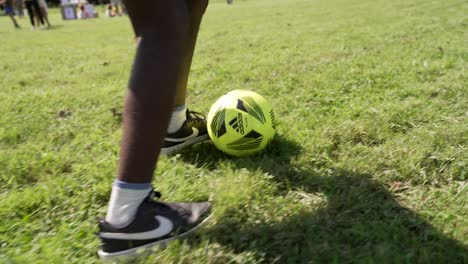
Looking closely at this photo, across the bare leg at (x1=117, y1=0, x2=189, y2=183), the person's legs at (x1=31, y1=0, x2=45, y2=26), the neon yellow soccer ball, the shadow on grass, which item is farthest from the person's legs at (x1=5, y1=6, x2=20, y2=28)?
the shadow on grass

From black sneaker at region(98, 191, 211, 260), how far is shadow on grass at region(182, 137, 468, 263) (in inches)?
5.2

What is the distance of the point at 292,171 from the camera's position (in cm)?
216

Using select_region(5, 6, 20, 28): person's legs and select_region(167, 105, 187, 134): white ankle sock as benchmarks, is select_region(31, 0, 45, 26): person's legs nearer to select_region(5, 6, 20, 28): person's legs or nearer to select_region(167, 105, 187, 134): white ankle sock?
select_region(5, 6, 20, 28): person's legs

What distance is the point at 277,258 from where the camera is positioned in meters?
1.45

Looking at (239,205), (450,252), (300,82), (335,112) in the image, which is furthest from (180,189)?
(300,82)

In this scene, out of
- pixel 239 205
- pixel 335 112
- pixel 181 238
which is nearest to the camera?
pixel 181 238

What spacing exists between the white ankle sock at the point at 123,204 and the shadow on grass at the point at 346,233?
13.9 inches

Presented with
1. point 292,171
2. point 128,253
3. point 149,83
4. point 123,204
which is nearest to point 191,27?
point 149,83

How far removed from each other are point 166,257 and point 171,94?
63 cm

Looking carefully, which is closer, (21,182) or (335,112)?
(21,182)

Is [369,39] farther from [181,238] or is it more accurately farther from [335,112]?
[181,238]

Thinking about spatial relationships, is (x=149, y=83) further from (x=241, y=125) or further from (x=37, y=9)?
(x=37, y=9)

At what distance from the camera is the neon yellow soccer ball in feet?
7.50

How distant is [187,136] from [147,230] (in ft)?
3.30
